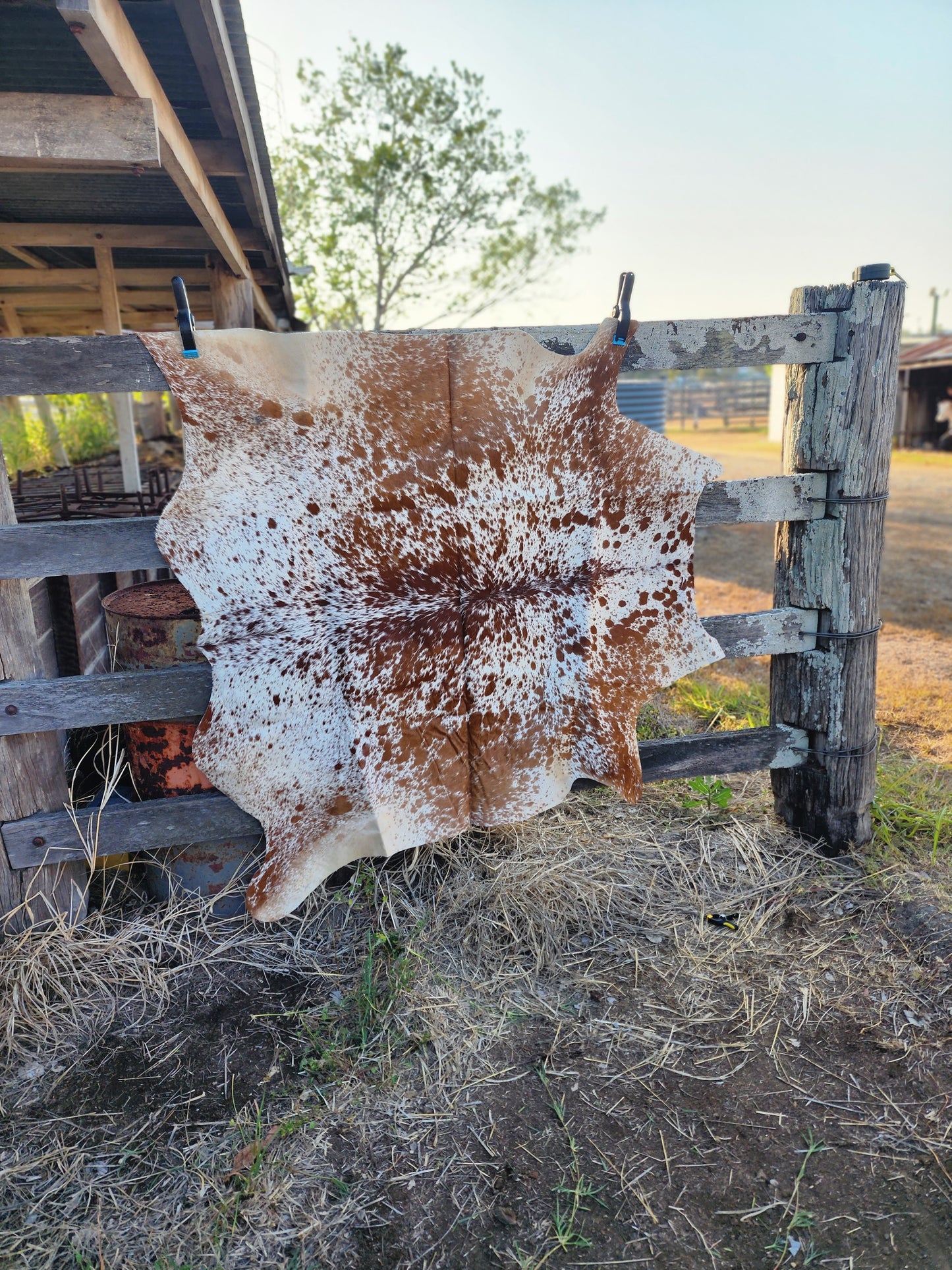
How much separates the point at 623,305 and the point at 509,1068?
235cm

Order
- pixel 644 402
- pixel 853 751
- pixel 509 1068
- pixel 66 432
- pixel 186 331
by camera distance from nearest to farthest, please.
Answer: pixel 186 331 → pixel 509 1068 → pixel 853 751 → pixel 66 432 → pixel 644 402

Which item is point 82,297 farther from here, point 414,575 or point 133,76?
point 414,575

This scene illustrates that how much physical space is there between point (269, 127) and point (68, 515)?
17.9 meters

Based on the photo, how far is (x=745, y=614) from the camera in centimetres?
301

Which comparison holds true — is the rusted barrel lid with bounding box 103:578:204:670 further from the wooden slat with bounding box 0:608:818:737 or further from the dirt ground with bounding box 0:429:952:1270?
the dirt ground with bounding box 0:429:952:1270

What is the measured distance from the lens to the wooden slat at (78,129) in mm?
2555

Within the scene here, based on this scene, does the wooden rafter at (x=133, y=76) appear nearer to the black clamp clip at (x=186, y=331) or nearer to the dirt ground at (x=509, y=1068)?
the black clamp clip at (x=186, y=331)

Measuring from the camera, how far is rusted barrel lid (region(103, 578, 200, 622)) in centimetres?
283

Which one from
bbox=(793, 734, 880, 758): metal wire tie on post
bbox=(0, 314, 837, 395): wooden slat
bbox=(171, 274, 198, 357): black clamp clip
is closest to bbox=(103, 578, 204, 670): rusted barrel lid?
bbox=(0, 314, 837, 395): wooden slat

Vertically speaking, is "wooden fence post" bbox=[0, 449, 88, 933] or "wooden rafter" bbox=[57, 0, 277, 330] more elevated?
"wooden rafter" bbox=[57, 0, 277, 330]

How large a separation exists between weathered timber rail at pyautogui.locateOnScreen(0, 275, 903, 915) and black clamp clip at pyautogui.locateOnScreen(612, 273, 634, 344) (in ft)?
0.43

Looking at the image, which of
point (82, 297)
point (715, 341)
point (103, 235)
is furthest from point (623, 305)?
point (82, 297)

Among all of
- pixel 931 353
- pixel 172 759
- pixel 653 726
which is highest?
pixel 931 353

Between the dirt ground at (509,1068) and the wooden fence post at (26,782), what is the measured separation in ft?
0.42
